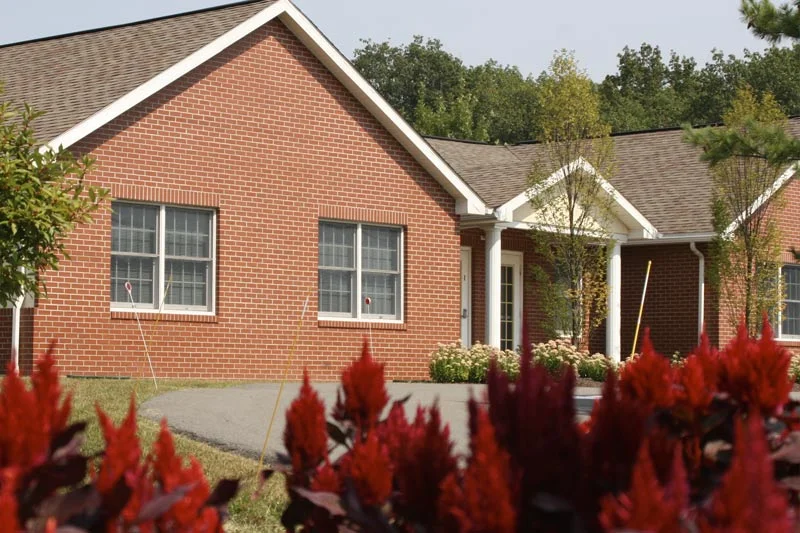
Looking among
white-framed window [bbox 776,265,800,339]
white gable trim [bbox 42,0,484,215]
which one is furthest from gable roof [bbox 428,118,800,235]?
white-framed window [bbox 776,265,800,339]

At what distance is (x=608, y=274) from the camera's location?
82.8 ft

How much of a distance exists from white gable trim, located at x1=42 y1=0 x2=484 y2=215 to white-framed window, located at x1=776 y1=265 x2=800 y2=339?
8433mm

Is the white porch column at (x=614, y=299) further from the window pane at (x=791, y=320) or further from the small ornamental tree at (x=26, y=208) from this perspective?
the small ornamental tree at (x=26, y=208)

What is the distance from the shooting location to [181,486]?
236 centimetres

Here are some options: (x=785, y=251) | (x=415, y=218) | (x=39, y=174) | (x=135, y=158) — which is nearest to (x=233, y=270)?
(x=135, y=158)

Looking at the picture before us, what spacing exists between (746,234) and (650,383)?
23255 millimetres

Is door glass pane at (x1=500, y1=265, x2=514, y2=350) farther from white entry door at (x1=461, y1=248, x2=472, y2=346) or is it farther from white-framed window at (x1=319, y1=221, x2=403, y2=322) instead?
white-framed window at (x1=319, y1=221, x2=403, y2=322)

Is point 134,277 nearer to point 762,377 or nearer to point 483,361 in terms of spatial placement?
point 483,361

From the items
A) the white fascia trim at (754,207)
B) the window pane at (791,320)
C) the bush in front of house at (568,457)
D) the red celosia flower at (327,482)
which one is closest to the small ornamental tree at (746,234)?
the white fascia trim at (754,207)

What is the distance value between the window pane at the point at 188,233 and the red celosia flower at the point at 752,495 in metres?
17.6

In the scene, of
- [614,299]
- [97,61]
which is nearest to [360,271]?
[97,61]

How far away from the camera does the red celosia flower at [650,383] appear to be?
131 inches

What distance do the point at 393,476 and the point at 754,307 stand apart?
23.8 meters

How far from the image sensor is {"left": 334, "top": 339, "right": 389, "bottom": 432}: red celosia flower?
3258 millimetres
